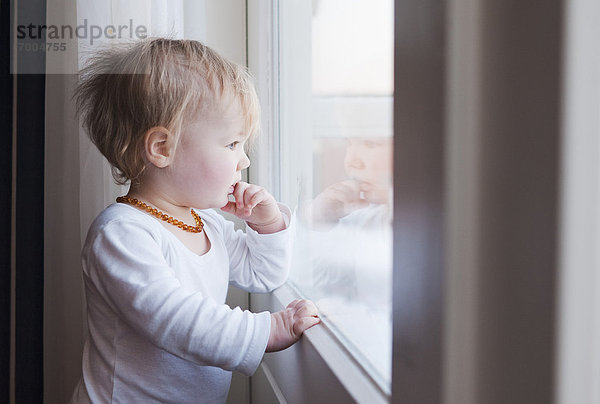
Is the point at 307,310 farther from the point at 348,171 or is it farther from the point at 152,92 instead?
the point at 152,92

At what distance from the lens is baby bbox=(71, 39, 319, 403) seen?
2.41 ft

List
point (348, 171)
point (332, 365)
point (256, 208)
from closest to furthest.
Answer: point (332, 365) < point (348, 171) < point (256, 208)

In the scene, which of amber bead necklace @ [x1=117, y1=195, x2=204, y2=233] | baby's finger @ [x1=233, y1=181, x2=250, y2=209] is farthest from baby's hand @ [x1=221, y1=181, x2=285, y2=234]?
amber bead necklace @ [x1=117, y1=195, x2=204, y2=233]

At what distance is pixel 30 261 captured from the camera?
1142 millimetres

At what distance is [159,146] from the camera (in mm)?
852

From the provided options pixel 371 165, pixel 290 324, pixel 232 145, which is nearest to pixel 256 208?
pixel 232 145

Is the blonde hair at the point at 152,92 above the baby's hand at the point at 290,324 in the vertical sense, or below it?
above

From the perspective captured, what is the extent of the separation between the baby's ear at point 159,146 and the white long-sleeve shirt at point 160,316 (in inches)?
3.3

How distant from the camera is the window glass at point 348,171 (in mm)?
636

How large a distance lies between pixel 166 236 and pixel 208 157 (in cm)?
14

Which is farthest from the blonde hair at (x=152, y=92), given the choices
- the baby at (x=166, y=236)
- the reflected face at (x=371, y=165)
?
the reflected face at (x=371, y=165)

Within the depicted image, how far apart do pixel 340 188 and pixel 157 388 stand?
0.41 m

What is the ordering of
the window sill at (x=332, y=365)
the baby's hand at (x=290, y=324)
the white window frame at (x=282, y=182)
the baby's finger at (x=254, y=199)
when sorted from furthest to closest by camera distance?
the baby's finger at (x=254, y=199)
the baby's hand at (x=290, y=324)
the white window frame at (x=282, y=182)
the window sill at (x=332, y=365)

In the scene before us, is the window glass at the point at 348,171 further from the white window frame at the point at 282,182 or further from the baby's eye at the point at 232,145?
the baby's eye at the point at 232,145
